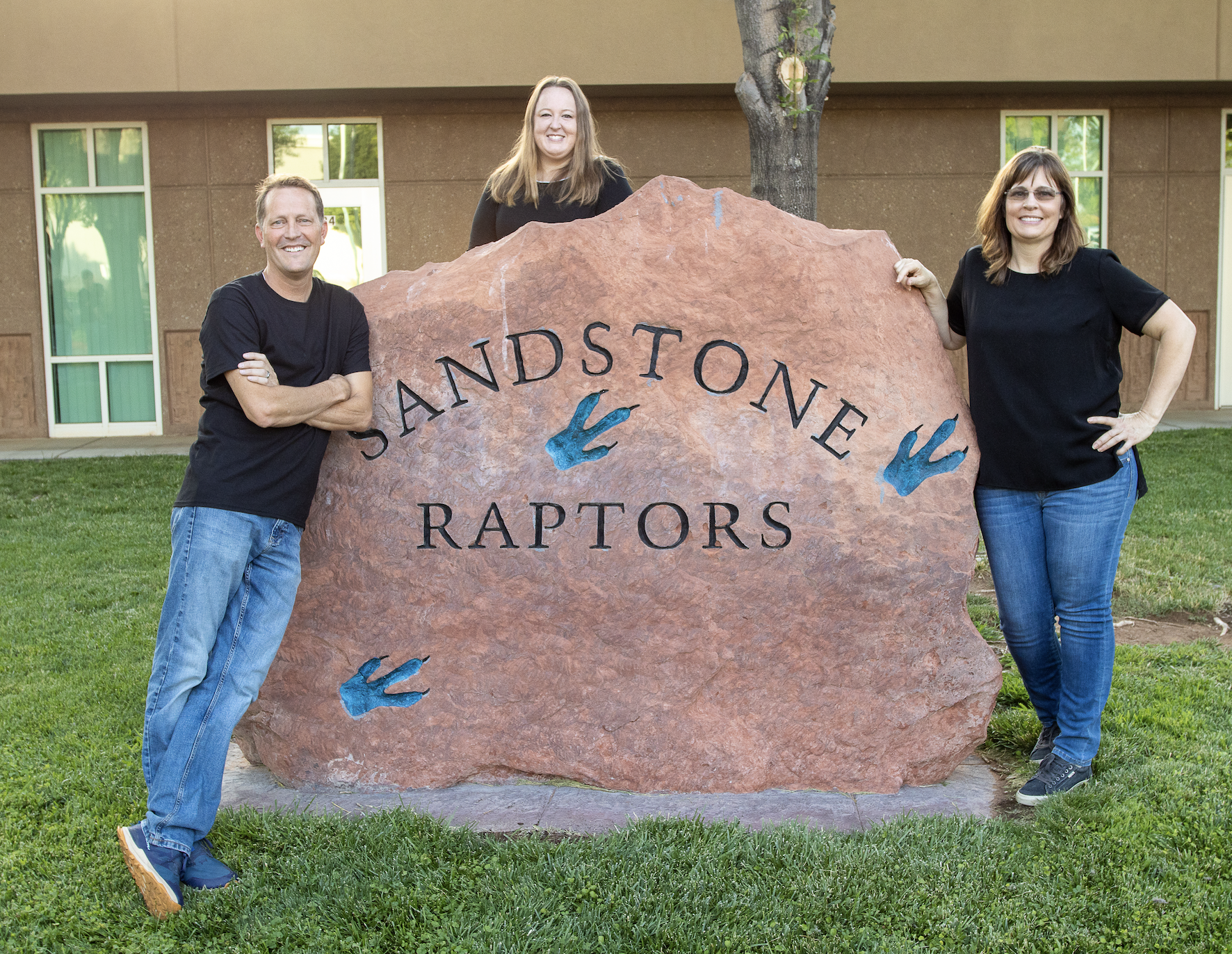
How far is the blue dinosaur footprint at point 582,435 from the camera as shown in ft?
11.3

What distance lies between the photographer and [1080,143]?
36.8ft

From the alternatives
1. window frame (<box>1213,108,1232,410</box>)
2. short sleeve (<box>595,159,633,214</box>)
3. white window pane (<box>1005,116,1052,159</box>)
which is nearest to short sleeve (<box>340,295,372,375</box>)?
short sleeve (<box>595,159,633,214</box>)

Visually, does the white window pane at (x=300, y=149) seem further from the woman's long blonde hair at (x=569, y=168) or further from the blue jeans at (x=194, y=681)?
the blue jeans at (x=194, y=681)

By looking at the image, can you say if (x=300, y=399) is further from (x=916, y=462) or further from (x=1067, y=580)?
(x=1067, y=580)

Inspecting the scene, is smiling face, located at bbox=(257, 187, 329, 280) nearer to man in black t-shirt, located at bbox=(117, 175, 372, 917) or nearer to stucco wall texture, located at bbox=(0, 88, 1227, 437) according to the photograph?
man in black t-shirt, located at bbox=(117, 175, 372, 917)

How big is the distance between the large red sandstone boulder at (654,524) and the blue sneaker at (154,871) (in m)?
0.73

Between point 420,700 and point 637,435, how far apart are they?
42.3 inches

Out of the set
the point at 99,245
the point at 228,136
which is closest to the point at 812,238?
the point at 228,136

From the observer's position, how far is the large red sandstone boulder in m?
3.41

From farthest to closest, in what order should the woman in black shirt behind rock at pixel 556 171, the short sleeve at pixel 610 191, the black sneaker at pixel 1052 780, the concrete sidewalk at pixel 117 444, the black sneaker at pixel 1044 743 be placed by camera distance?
the concrete sidewalk at pixel 117 444 → the short sleeve at pixel 610 191 → the woman in black shirt behind rock at pixel 556 171 → the black sneaker at pixel 1044 743 → the black sneaker at pixel 1052 780

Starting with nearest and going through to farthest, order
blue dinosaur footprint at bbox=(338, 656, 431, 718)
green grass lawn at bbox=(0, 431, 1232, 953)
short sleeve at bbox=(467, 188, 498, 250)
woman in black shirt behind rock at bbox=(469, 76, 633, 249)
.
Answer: green grass lawn at bbox=(0, 431, 1232, 953) → blue dinosaur footprint at bbox=(338, 656, 431, 718) → woman in black shirt behind rock at bbox=(469, 76, 633, 249) → short sleeve at bbox=(467, 188, 498, 250)

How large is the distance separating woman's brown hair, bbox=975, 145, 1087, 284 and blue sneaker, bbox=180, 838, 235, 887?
273 centimetres

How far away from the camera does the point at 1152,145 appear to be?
1116 centimetres

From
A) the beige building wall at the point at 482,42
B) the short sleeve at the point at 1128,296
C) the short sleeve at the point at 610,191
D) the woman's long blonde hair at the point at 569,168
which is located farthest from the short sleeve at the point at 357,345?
the beige building wall at the point at 482,42
